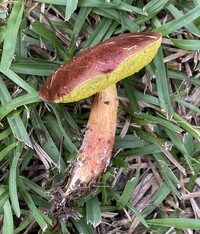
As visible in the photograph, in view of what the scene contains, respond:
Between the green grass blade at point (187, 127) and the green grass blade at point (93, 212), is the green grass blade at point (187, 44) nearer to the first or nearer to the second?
the green grass blade at point (187, 127)

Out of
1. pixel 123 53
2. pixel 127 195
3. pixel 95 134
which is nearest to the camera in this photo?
pixel 123 53

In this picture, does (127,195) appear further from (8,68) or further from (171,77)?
(8,68)

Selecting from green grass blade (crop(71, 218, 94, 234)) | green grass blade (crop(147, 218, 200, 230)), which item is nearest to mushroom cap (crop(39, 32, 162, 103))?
green grass blade (crop(71, 218, 94, 234))

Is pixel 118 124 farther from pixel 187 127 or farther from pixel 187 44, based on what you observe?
pixel 187 44

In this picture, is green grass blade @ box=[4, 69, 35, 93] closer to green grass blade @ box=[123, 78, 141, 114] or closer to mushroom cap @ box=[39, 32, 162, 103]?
mushroom cap @ box=[39, 32, 162, 103]

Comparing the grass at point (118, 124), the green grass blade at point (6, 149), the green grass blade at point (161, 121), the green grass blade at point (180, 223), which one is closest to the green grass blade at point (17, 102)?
the grass at point (118, 124)

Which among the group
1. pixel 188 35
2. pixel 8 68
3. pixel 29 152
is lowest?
pixel 29 152

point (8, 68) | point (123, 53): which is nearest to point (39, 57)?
point (8, 68)

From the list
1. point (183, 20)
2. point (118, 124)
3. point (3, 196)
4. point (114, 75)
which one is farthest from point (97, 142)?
point (183, 20)
